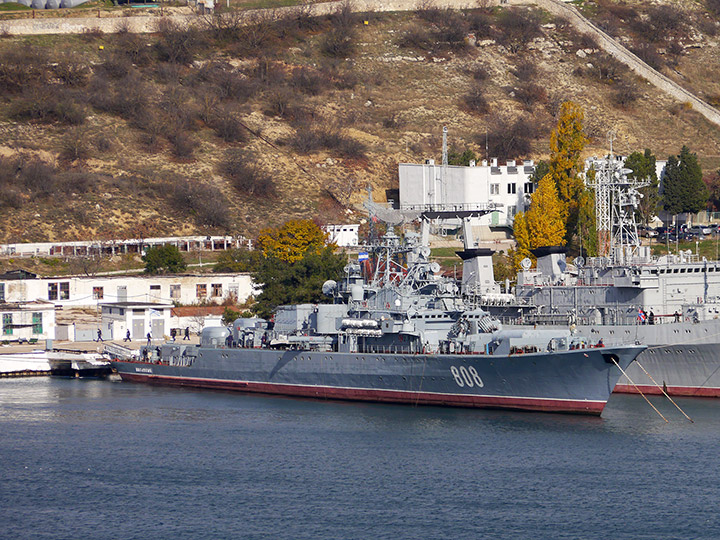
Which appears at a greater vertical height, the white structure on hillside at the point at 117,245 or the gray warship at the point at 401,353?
the white structure on hillside at the point at 117,245

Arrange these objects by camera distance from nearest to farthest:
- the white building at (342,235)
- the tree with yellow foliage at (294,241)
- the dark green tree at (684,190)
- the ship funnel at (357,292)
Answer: the ship funnel at (357,292), the tree with yellow foliage at (294,241), the white building at (342,235), the dark green tree at (684,190)

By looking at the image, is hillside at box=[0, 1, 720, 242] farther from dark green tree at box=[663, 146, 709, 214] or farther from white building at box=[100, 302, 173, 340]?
white building at box=[100, 302, 173, 340]

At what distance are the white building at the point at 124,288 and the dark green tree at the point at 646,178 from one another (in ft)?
109

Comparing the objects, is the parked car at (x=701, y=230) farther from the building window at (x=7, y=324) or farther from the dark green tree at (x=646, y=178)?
the building window at (x=7, y=324)

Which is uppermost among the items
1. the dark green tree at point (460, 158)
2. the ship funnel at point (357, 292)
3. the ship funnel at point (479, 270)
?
the dark green tree at point (460, 158)

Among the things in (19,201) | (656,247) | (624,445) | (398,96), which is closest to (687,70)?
(398,96)

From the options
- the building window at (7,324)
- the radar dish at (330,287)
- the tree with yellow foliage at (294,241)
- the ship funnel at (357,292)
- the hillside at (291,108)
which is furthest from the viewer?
the hillside at (291,108)

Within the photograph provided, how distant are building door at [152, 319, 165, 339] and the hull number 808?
28927 mm

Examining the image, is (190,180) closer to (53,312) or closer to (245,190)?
(245,190)

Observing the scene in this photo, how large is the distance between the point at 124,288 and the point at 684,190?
47.8 metres

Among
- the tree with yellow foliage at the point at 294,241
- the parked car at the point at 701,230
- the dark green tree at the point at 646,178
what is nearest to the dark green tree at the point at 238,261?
the tree with yellow foliage at the point at 294,241

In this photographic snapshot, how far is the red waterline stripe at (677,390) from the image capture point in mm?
48375

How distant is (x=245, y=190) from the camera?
94.8 m

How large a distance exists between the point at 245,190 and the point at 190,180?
5069 mm
